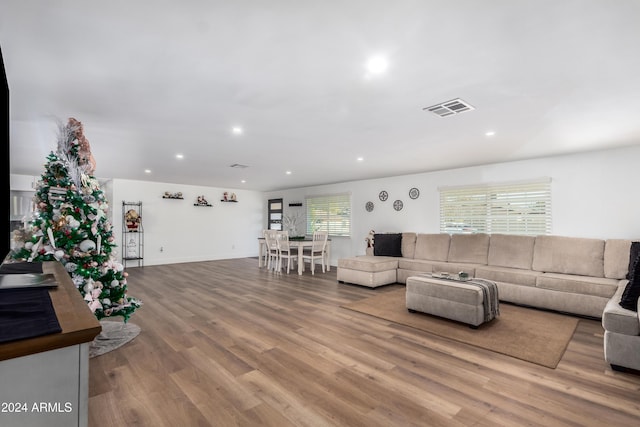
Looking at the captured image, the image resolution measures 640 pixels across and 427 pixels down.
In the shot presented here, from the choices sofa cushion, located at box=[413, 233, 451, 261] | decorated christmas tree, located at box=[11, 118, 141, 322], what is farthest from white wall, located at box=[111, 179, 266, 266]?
sofa cushion, located at box=[413, 233, 451, 261]

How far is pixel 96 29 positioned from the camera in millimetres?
1753

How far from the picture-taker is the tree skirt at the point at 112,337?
279cm

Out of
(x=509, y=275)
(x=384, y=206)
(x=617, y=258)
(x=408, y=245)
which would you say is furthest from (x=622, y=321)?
(x=384, y=206)

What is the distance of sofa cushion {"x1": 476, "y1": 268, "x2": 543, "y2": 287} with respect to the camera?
14.0 feet

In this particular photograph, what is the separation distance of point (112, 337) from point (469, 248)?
535cm

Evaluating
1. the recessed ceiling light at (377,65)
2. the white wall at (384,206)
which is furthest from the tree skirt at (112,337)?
the white wall at (384,206)

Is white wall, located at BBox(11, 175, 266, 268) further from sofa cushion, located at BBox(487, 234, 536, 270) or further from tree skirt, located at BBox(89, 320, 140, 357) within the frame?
sofa cushion, located at BBox(487, 234, 536, 270)

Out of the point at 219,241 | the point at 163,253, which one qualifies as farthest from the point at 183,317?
the point at 219,241

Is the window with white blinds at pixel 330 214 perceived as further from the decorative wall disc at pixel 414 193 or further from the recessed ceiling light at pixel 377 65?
the recessed ceiling light at pixel 377 65

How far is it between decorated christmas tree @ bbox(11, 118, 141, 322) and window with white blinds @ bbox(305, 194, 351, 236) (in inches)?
226

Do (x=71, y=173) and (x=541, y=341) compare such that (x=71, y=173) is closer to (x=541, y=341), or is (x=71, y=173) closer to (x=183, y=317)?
(x=183, y=317)

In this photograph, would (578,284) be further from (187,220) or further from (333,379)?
(187,220)

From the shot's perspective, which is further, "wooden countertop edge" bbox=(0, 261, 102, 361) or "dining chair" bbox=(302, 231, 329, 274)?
"dining chair" bbox=(302, 231, 329, 274)

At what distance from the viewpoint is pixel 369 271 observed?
17.7 feet
